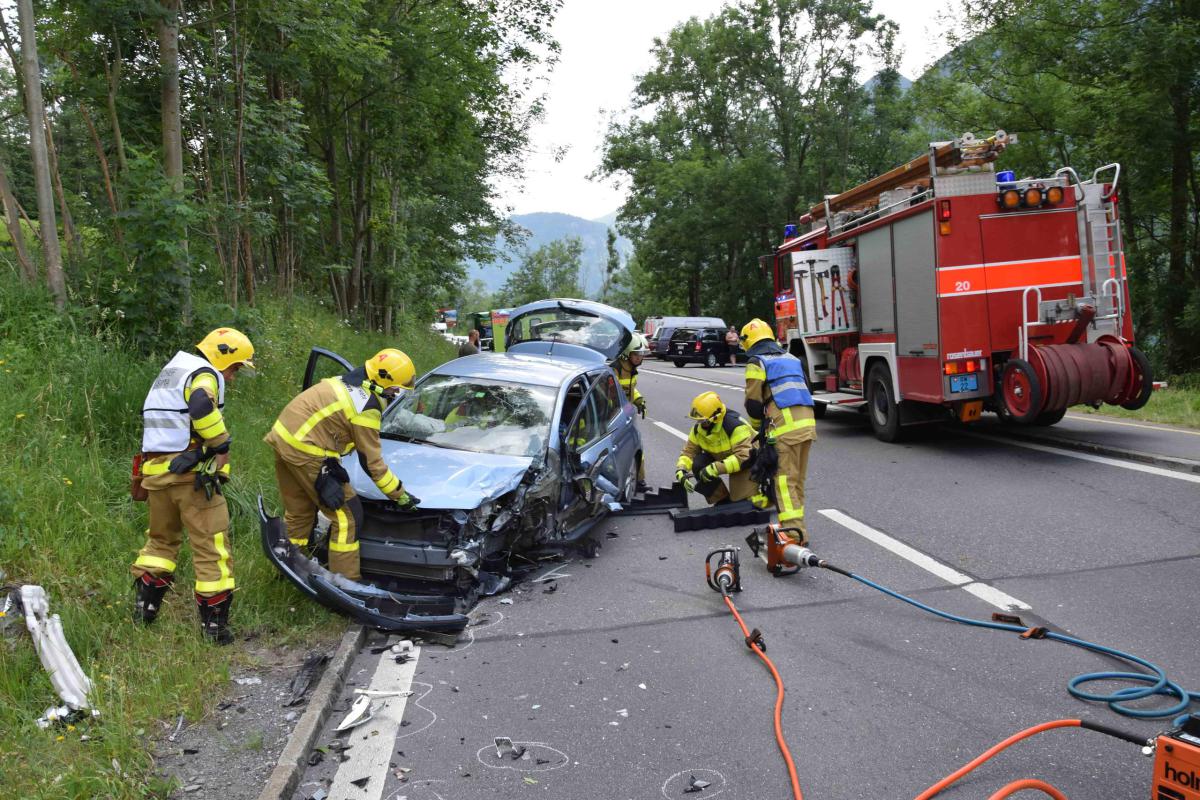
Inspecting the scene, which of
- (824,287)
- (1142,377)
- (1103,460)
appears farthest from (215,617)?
(824,287)

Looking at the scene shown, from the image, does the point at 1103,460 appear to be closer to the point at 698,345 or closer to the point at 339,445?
the point at 339,445

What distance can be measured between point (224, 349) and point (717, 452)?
4093 millimetres

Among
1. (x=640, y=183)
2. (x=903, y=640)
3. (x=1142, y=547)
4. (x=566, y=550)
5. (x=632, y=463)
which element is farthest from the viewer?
(x=640, y=183)

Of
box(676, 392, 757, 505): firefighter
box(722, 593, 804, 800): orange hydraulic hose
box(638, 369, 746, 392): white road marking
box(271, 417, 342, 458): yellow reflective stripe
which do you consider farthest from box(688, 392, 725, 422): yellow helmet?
box(638, 369, 746, 392): white road marking

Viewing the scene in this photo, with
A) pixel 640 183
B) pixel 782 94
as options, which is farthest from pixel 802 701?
pixel 640 183

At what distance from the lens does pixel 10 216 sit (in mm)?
7062

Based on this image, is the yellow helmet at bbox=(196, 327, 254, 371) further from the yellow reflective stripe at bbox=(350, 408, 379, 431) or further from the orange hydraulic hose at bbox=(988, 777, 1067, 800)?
the orange hydraulic hose at bbox=(988, 777, 1067, 800)

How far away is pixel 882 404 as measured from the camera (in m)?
11.0

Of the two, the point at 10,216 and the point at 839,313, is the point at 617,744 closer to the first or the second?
the point at 10,216

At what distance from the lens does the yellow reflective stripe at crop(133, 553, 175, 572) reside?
4469 millimetres

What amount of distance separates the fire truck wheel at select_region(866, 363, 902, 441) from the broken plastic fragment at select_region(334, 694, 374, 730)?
27.2 feet

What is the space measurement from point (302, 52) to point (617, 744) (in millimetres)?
10883

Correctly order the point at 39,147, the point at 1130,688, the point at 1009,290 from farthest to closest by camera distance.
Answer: the point at 1009,290
the point at 39,147
the point at 1130,688

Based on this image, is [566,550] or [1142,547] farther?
[566,550]
